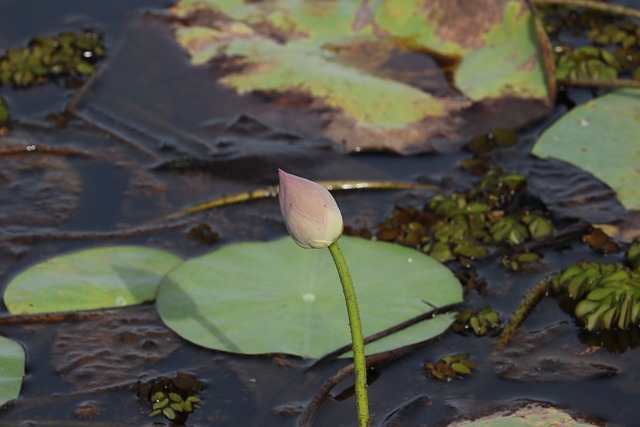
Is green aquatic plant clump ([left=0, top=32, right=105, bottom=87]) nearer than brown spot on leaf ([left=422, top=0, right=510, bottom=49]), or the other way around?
brown spot on leaf ([left=422, top=0, right=510, bottom=49])

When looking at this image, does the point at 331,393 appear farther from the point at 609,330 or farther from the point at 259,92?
the point at 259,92

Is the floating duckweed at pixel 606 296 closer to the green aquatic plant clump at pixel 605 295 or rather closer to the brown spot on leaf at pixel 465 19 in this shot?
the green aquatic plant clump at pixel 605 295

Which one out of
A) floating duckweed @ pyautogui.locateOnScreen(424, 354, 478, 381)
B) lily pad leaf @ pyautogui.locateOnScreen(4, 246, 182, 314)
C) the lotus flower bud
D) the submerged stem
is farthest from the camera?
lily pad leaf @ pyautogui.locateOnScreen(4, 246, 182, 314)

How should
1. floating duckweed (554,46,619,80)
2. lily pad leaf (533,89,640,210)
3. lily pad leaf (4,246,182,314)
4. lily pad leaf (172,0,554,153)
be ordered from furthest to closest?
floating duckweed (554,46,619,80) < lily pad leaf (172,0,554,153) < lily pad leaf (533,89,640,210) < lily pad leaf (4,246,182,314)

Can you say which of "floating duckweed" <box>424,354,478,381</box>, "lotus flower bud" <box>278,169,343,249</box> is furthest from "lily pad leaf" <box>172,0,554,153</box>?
Answer: "lotus flower bud" <box>278,169,343,249</box>

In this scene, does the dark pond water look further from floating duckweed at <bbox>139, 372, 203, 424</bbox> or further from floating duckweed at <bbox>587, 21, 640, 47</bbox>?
floating duckweed at <bbox>587, 21, 640, 47</bbox>

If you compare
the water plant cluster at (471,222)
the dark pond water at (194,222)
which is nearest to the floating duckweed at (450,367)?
the dark pond water at (194,222)

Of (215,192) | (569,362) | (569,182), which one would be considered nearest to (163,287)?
(215,192)
